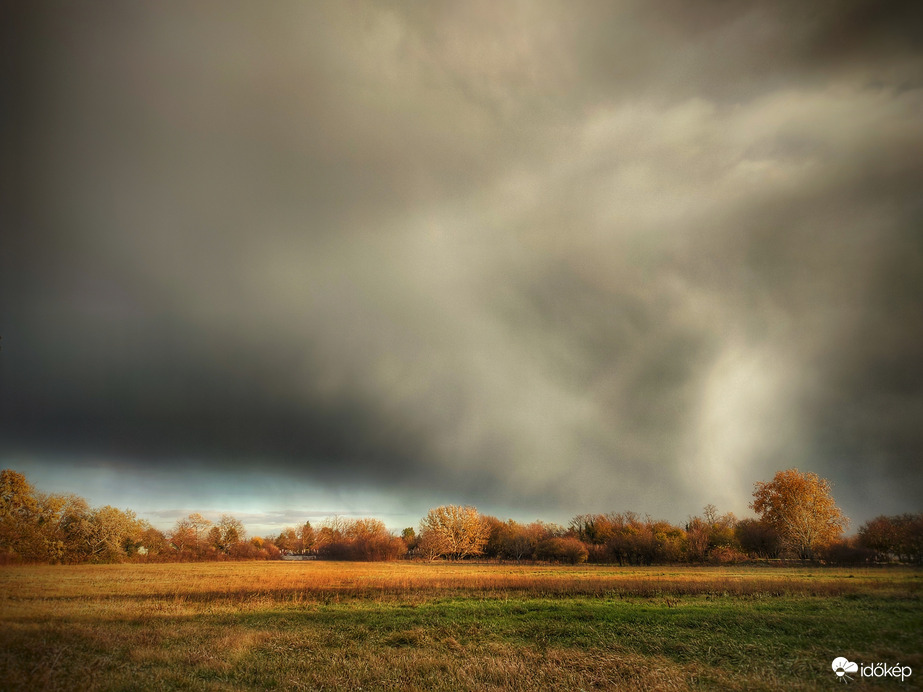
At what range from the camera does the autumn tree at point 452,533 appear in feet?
365

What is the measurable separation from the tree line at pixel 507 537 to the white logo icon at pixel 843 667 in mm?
8121

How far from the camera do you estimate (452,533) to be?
112562mm

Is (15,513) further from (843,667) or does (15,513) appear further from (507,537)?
(507,537)

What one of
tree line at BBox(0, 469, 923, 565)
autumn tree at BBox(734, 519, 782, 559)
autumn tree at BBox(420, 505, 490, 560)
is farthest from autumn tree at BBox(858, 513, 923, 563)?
autumn tree at BBox(420, 505, 490, 560)

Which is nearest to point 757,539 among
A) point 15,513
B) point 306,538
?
point 15,513

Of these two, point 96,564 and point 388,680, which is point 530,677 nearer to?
point 388,680

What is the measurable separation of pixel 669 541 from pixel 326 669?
96.5 metres

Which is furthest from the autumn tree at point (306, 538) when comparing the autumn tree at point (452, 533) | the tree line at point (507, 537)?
the autumn tree at point (452, 533)

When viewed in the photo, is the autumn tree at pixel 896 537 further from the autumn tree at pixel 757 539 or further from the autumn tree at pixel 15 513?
the autumn tree at pixel 757 539

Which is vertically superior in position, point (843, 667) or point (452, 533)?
point (843, 667)

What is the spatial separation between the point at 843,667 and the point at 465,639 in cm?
1455

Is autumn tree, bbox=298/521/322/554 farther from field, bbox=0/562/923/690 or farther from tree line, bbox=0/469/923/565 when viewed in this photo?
field, bbox=0/562/923/690

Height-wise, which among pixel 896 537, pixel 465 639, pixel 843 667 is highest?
pixel 896 537

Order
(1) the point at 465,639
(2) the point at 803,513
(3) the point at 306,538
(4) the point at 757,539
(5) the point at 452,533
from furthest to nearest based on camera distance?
(3) the point at 306,538 < (5) the point at 452,533 < (4) the point at 757,539 < (2) the point at 803,513 < (1) the point at 465,639
